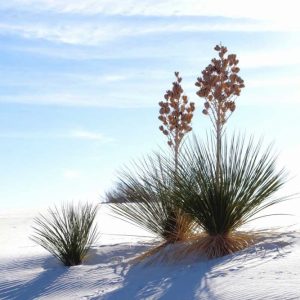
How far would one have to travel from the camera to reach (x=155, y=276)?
679 centimetres

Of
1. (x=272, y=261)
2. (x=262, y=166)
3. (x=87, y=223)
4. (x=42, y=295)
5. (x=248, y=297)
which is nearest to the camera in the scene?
(x=248, y=297)

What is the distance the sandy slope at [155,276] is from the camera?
5398 mm

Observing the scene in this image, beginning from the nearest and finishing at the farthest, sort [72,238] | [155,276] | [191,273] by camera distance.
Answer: [191,273] → [155,276] → [72,238]

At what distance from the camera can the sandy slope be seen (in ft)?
17.7

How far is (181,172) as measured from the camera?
760cm

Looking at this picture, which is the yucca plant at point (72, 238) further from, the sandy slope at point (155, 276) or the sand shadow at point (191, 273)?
the sand shadow at point (191, 273)

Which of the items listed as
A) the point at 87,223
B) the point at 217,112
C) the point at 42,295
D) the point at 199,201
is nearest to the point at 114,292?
the point at 42,295

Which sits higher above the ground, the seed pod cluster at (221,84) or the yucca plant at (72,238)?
the seed pod cluster at (221,84)

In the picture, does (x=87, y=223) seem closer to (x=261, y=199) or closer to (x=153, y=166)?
(x=153, y=166)

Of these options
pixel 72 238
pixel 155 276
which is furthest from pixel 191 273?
pixel 72 238

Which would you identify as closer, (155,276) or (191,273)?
(191,273)

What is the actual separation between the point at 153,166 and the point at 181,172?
1058 millimetres

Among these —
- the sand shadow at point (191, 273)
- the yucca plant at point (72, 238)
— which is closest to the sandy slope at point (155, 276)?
the sand shadow at point (191, 273)

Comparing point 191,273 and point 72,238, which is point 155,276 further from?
point 72,238
